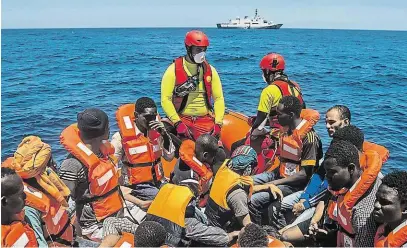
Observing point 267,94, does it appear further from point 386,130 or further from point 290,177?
point 386,130

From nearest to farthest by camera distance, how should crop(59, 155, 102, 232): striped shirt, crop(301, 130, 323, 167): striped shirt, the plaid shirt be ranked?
the plaid shirt → crop(59, 155, 102, 232): striped shirt → crop(301, 130, 323, 167): striped shirt

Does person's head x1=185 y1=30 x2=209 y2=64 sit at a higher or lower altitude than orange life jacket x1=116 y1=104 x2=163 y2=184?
higher

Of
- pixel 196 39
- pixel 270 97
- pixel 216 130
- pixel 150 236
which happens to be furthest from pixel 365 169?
pixel 196 39

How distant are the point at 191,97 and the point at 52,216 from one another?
2.77m

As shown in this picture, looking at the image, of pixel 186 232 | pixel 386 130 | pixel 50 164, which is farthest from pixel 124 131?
pixel 386 130

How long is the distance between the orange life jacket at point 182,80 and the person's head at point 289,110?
1.31 meters

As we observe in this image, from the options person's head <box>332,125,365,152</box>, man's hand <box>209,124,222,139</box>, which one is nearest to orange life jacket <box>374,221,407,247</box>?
person's head <box>332,125,365,152</box>

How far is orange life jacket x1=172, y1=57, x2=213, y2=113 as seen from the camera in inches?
228

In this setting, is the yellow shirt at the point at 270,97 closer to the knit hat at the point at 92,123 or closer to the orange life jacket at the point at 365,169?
the orange life jacket at the point at 365,169

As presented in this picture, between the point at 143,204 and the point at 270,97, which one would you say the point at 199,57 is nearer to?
the point at 270,97

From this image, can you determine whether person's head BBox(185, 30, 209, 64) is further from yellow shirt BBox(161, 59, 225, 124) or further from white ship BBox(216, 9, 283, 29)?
white ship BBox(216, 9, 283, 29)

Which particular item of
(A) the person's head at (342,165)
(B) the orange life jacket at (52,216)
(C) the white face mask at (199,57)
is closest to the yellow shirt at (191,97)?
(C) the white face mask at (199,57)

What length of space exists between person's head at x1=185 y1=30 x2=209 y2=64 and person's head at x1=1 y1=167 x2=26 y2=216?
10.1 ft

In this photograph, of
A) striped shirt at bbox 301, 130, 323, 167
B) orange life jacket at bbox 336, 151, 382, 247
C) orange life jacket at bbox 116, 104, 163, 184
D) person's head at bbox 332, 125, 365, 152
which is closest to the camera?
orange life jacket at bbox 336, 151, 382, 247
